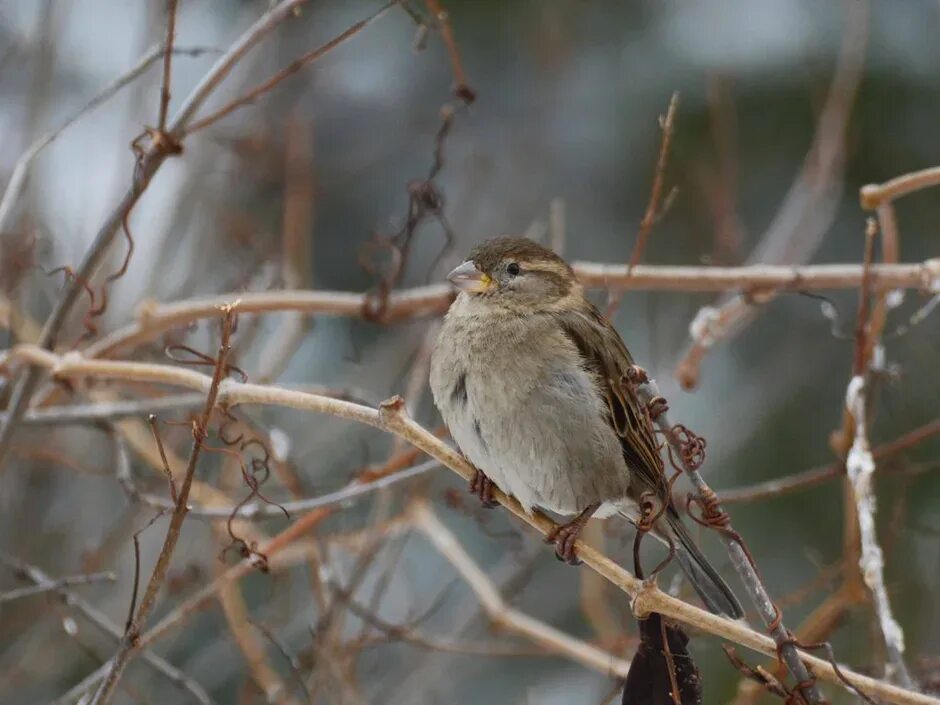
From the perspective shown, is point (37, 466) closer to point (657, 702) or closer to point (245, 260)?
point (245, 260)

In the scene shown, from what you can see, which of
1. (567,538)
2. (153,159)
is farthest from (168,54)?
(567,538)

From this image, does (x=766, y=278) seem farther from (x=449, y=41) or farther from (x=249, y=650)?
(x=249, y=650)

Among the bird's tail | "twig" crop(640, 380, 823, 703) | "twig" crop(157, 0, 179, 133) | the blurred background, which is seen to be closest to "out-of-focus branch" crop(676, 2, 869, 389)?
the blurred background

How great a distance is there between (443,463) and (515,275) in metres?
0.91

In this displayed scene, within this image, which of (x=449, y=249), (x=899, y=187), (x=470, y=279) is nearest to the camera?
(x=899, y=187)

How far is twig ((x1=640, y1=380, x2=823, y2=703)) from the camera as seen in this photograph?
196 centimetres

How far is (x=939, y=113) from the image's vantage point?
6.93 meters

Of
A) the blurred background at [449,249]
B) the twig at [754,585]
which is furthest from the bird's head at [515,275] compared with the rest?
the twig at [754,585]

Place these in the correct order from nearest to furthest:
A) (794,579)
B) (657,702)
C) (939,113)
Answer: (657,702) < (794,579) < (939,113)

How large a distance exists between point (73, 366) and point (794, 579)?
4.49m

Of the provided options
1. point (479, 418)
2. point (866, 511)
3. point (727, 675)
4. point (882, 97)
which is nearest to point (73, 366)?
point (479, 418)

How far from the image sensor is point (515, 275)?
10.3 ft

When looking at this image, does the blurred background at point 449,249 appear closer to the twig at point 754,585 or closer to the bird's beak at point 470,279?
the bird's beak at point 470,279

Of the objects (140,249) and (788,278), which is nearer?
(788,278)
